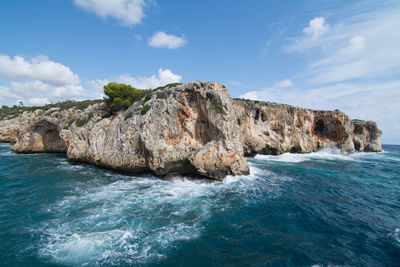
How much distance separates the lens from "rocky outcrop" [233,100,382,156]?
37.8 m

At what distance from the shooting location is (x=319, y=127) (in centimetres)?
4881

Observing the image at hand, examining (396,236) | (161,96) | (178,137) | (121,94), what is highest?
(121,94)

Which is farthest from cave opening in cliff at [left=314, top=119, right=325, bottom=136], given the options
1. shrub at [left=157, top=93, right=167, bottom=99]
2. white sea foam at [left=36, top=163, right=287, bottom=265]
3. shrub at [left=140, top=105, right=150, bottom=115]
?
shrub at [left=140, top=105, right=150, bottom=115]

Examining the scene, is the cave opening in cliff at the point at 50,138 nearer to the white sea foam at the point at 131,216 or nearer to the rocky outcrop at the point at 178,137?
the rocky outcrop at the point at 178,137

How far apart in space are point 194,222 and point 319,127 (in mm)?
51346

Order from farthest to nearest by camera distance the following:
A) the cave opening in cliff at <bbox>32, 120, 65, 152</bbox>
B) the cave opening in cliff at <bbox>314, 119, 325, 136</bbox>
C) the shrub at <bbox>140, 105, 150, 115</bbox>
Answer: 1. the cave opening in cliff at <bbox>314, 119, 325, 136</bbox>
2. the cave opening in cliff at <bbox>32, 120, 65, 152</bbox>
3. the shrub at <bbox>140, 105, 150, 115</bbox>

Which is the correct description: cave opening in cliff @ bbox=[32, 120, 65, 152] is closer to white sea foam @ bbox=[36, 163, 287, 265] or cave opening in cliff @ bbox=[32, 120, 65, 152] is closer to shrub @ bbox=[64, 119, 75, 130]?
shrub @ bbox=[64, 119, 75, 130]

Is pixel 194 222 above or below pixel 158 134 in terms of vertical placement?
below

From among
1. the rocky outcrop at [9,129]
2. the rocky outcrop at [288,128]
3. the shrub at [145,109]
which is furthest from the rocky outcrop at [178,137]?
the rocky outcrop at [9,129]

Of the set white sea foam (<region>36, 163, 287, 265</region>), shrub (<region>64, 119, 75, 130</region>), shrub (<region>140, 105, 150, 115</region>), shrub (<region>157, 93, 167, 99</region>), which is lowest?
white sea foam (<region>36, 163, 287, 265</region>)

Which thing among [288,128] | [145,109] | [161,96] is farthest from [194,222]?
[288,128]

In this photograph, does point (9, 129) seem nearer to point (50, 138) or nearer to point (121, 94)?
point (50, 138)

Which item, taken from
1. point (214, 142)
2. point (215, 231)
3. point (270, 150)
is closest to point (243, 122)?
point (270, 150)

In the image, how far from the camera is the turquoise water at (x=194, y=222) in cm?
813
